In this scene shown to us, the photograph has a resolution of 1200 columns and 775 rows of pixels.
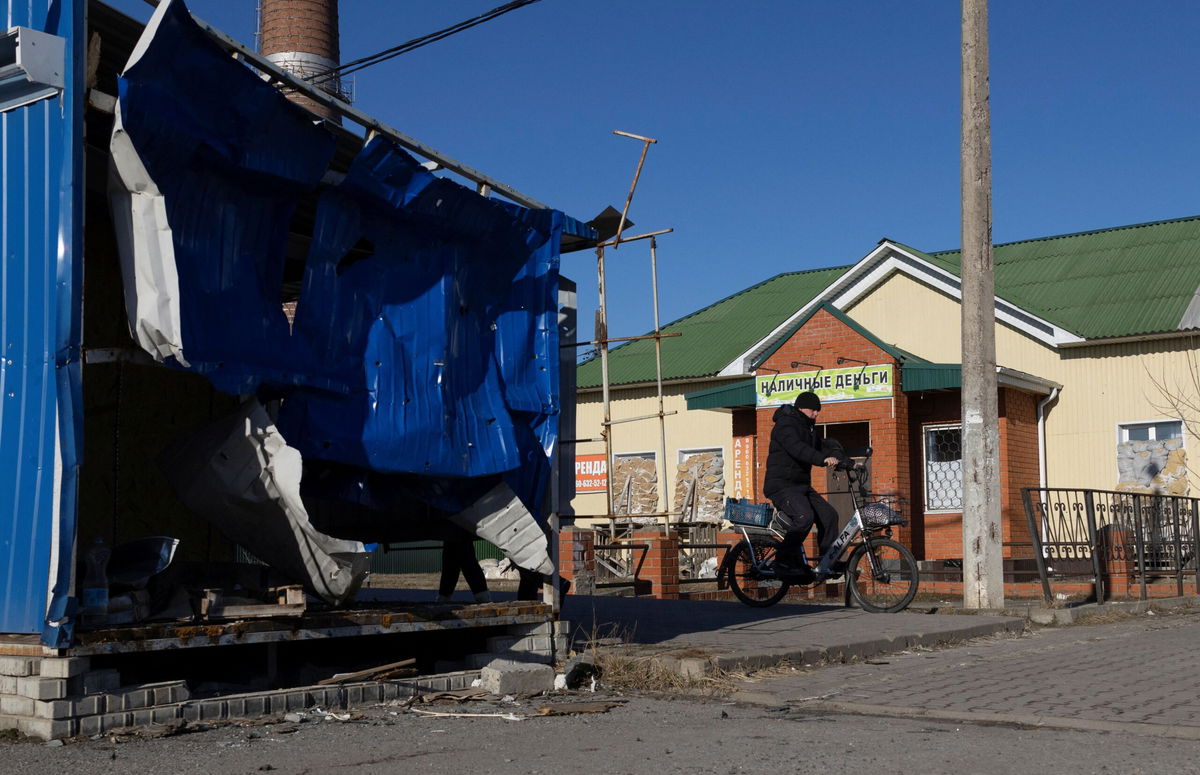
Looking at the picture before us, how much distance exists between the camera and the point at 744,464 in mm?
23938

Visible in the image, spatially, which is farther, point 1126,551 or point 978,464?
point 1126,551

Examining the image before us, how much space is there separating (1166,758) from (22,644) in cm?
517

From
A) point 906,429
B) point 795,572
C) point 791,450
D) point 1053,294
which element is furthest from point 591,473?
point 791,450

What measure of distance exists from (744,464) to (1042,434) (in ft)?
18.3

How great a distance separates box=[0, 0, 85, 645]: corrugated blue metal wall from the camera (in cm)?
577

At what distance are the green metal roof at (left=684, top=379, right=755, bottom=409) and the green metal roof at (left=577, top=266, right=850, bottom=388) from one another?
481 cm

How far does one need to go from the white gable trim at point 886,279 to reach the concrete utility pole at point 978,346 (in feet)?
34.3

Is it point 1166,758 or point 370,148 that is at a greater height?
point 370,148

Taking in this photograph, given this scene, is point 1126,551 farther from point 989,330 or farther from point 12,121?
point 12,121

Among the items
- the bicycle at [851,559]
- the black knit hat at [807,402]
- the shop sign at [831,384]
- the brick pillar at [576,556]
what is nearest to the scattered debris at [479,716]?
the bicycle at [851,559]

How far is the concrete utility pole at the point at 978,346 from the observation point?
1298 centimetres

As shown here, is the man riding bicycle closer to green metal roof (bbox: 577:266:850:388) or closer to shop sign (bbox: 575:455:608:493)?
green metal roof (bbox: 577:266:850:388)

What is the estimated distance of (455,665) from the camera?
26.3 ft

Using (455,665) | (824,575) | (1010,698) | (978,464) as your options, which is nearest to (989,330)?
(978,464)
